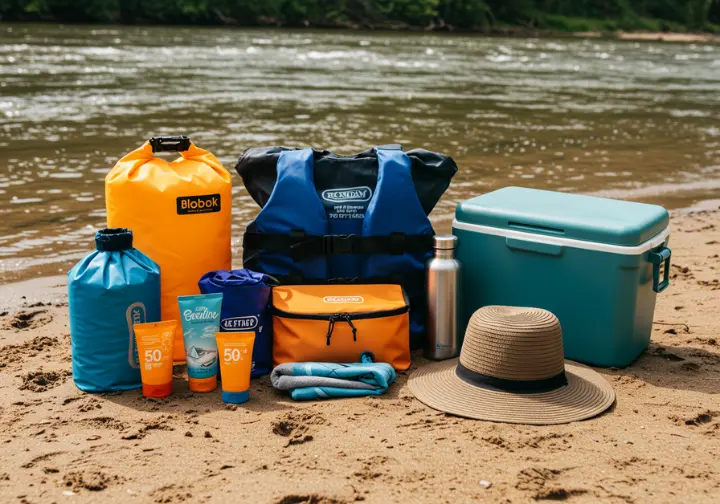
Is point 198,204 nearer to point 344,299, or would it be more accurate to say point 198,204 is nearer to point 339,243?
point 339,243

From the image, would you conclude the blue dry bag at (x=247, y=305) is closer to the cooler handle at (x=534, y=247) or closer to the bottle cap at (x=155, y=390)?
the bottle cap at (x=155, y=390)

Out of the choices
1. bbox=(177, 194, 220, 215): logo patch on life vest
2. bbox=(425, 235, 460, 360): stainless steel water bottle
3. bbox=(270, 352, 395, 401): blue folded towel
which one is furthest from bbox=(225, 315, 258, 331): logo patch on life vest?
bbox=(425, 235, 460, 360): stainless steel water bottle

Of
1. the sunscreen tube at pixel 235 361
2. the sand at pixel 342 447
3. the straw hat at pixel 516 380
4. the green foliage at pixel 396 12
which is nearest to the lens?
the sand at pixel 342 447

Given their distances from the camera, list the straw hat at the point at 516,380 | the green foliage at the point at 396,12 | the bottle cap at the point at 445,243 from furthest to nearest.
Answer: the green foliage at the point at 396,12 < the bottle cap at the point at 445,243 < the straw hat at the point at 516,380

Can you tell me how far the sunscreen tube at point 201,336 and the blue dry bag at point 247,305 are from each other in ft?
0.33

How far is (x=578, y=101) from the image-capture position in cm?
2017

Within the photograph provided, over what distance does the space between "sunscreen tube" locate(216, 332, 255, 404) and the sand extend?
0.07 m

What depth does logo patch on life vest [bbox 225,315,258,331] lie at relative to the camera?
382cm

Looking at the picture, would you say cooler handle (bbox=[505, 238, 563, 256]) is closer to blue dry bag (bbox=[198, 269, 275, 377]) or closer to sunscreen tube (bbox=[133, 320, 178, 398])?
blue dry bag (bbox=[198, 269, 275, 377])

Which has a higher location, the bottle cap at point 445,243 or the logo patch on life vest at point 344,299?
the bottle cap at point 445,243

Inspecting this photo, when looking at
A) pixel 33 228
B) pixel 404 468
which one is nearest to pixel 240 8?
pixel 33 228

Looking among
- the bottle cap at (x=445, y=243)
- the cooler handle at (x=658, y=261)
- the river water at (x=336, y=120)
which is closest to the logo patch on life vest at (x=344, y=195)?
the bottle cap at (x=445, y=243)

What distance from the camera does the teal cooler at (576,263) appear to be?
3.89 m

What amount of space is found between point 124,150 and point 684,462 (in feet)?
33.5
